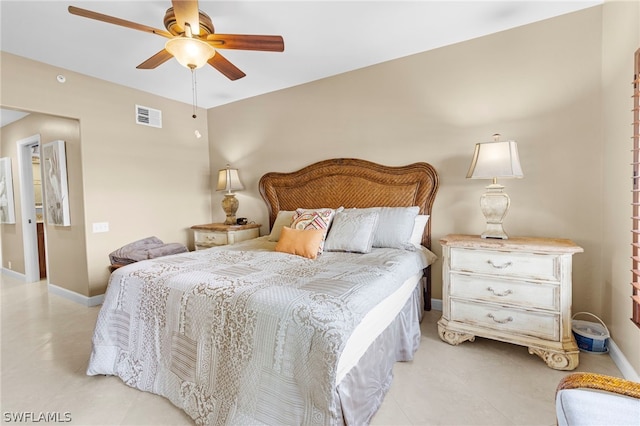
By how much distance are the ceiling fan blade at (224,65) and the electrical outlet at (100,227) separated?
2526 mm

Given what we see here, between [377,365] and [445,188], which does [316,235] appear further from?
[445,188]

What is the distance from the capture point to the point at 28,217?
15.3 feet

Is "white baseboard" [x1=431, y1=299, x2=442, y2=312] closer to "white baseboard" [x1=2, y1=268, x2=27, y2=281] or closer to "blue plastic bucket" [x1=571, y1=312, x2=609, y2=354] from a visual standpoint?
"blue plastic bucket" [x1=571, y1=312, x2=609, y2=354]

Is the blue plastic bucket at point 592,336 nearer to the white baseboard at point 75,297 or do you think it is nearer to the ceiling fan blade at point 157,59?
the ceiling fan blade at point 157,59

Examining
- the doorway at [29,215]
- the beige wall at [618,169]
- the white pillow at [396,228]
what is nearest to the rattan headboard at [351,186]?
the white pillow at [396,228]

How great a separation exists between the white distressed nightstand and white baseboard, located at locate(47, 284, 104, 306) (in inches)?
152

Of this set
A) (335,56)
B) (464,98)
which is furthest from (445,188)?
(335,56)

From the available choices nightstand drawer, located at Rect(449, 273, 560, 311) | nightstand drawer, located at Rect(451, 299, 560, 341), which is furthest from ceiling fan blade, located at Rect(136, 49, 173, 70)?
nightstand drawer, located at Rect(451, 299, 560, 341)

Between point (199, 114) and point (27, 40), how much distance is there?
2149mm

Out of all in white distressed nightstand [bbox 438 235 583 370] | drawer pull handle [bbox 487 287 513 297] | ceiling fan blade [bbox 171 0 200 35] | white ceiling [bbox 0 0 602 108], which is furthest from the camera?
white ceiling [bbox 0 0 602 108]

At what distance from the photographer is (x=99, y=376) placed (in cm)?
202

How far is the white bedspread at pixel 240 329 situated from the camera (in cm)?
125

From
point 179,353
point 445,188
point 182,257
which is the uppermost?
point 445,188

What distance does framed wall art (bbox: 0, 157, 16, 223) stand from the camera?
480cm
